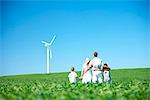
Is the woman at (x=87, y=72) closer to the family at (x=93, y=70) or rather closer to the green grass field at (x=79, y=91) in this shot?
the family at (x=93, y=70)

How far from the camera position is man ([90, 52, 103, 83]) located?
20094 millimetres

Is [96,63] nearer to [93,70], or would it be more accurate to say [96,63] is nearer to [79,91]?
[93,70]

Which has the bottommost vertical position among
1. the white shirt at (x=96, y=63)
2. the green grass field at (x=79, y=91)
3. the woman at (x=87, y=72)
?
the green grass field at (x=79, y=91)

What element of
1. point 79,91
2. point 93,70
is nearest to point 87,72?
point 93,70

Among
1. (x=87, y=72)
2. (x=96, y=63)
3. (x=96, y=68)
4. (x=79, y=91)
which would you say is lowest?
(x=79, y=91)

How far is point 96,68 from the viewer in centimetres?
2038

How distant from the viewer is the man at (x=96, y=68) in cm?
2009

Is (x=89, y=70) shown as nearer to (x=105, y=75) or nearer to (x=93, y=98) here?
(x=105, y=75)

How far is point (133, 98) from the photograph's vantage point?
30.8ft

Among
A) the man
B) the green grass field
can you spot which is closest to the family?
the man

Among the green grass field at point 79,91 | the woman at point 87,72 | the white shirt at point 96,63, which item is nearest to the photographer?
the green grass field at point 79,91

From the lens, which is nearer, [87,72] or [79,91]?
[79,91]

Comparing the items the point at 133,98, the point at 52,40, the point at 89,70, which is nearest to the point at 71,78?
the point at 89,70

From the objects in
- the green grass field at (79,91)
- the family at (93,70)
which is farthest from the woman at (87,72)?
the green grass field at (79,91)
